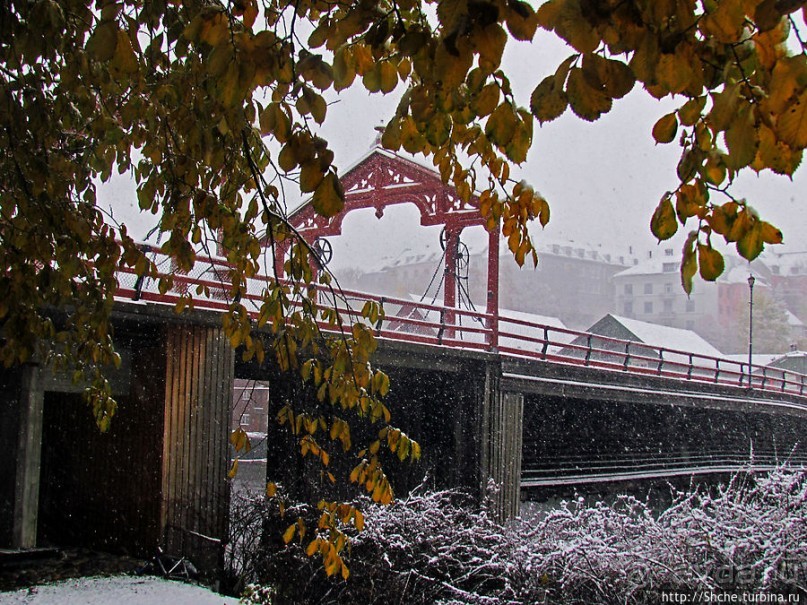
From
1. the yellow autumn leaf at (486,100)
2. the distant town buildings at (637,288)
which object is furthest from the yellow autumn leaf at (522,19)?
the distant town buildings at (637,288)

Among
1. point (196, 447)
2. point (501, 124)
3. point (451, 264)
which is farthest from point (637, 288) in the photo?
point (501, 124)

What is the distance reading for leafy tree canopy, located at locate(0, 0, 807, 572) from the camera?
5.70 ft

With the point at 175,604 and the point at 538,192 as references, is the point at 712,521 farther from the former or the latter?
the point at 538,192

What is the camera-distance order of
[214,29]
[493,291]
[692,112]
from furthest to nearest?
[493,291], [214,29], [692,112]

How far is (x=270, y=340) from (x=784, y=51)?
1041 centimetres

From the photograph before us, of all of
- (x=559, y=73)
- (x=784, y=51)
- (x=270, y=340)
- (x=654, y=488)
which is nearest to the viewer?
(x=784, y=51)

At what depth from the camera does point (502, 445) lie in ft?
45.2

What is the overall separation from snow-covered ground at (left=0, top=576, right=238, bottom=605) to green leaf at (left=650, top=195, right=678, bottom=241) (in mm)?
7871

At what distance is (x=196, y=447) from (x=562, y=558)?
4.78m

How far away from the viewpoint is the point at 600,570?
852cm

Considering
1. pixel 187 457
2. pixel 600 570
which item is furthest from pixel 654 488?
pixel 187 457

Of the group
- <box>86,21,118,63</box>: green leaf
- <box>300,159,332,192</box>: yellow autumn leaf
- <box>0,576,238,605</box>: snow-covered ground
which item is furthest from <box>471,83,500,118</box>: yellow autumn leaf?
<box>0,576,238,605</box>: snow-covered ground

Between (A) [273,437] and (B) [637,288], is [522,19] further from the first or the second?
(B) [637,288]

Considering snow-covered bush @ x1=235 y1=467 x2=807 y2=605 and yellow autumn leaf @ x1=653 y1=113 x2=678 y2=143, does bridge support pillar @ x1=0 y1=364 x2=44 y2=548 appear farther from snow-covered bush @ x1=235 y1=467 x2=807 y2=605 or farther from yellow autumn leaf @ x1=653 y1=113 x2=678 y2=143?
yellow autumn leaf @ x1=653 y1=113 x2=678 y2=143
